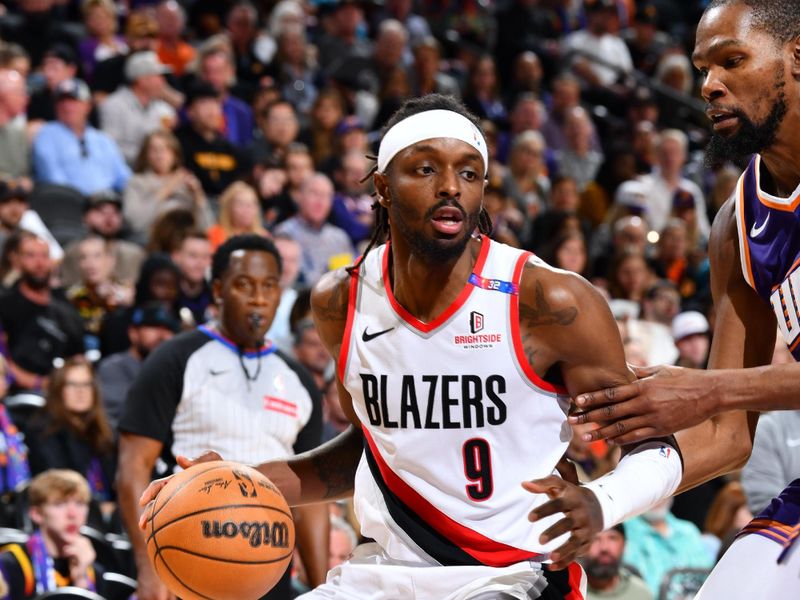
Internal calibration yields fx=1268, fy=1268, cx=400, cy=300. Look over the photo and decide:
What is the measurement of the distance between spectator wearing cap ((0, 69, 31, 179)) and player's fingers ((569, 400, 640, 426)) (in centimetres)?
724

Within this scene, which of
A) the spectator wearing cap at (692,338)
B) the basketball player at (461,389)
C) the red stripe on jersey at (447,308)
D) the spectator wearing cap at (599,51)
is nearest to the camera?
the basketball player at (461,389)

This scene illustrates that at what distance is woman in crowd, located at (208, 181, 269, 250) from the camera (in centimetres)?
920

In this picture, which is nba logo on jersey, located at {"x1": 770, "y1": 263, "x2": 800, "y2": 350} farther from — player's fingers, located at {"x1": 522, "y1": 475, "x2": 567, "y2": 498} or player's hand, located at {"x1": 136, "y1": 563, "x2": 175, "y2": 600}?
player's hand, located at {"x1": 136, "y1": 563, "x2": 175, "y2": 600}

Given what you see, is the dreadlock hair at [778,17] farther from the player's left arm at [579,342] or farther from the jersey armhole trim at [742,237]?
the player's left arm at [579,342]

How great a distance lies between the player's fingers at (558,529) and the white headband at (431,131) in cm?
115

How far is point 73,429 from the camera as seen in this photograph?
7.20 m

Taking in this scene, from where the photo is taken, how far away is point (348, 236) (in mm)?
10430

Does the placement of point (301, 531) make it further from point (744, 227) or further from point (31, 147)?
point (31, 147)

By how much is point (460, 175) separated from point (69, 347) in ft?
16.5

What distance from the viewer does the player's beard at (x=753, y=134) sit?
3318mm

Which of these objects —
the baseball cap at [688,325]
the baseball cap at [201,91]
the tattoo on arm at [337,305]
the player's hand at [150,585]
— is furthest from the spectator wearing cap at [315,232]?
the tattoo on arm at [337,305]

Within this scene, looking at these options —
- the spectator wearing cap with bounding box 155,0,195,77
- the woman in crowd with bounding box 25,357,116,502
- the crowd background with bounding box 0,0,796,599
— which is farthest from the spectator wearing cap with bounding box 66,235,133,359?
the spectator wearing cap with bounding box 155,0,195,77

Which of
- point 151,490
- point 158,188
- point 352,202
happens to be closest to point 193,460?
point 151,490

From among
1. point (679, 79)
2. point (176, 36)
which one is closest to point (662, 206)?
point (679, 79)
